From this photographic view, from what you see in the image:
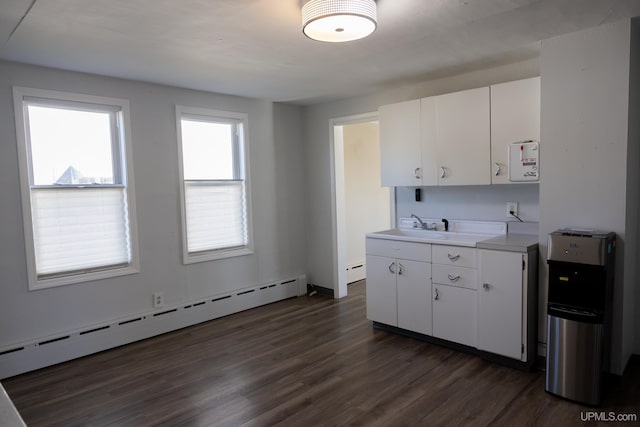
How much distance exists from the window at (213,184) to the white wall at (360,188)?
1577 mm

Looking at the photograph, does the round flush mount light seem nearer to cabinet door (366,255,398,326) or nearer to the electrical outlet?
cabinet door (366,255,398,326)

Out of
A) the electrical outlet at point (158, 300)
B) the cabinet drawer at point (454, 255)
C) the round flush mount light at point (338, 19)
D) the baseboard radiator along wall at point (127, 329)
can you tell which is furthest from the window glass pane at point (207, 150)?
the cabinet drawer at point (454, 255)

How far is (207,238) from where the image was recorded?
Answer: 429 cm

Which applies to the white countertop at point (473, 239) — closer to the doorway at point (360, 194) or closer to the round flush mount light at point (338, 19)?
the doorway at point (360, 194)

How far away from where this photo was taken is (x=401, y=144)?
3.82 m

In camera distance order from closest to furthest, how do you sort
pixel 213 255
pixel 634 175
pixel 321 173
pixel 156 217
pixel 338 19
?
pixel 338 19 < pixel 634 175 < pixel 156 217 < pixel 213 255 < pixel 321 173

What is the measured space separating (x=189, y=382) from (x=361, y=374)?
124 cm

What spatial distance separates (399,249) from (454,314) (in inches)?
27.4

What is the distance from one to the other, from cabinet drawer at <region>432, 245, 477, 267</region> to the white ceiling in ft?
4.89

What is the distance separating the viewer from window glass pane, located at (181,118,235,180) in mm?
4113

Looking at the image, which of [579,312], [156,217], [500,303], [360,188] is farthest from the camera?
[360,188]

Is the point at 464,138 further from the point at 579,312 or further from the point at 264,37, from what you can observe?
the point at 264,37

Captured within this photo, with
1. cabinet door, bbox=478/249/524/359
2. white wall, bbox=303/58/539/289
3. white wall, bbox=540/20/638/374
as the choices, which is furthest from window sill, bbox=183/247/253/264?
white wall, bbox=540/20/638/374

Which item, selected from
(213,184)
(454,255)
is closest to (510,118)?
(454,255)
